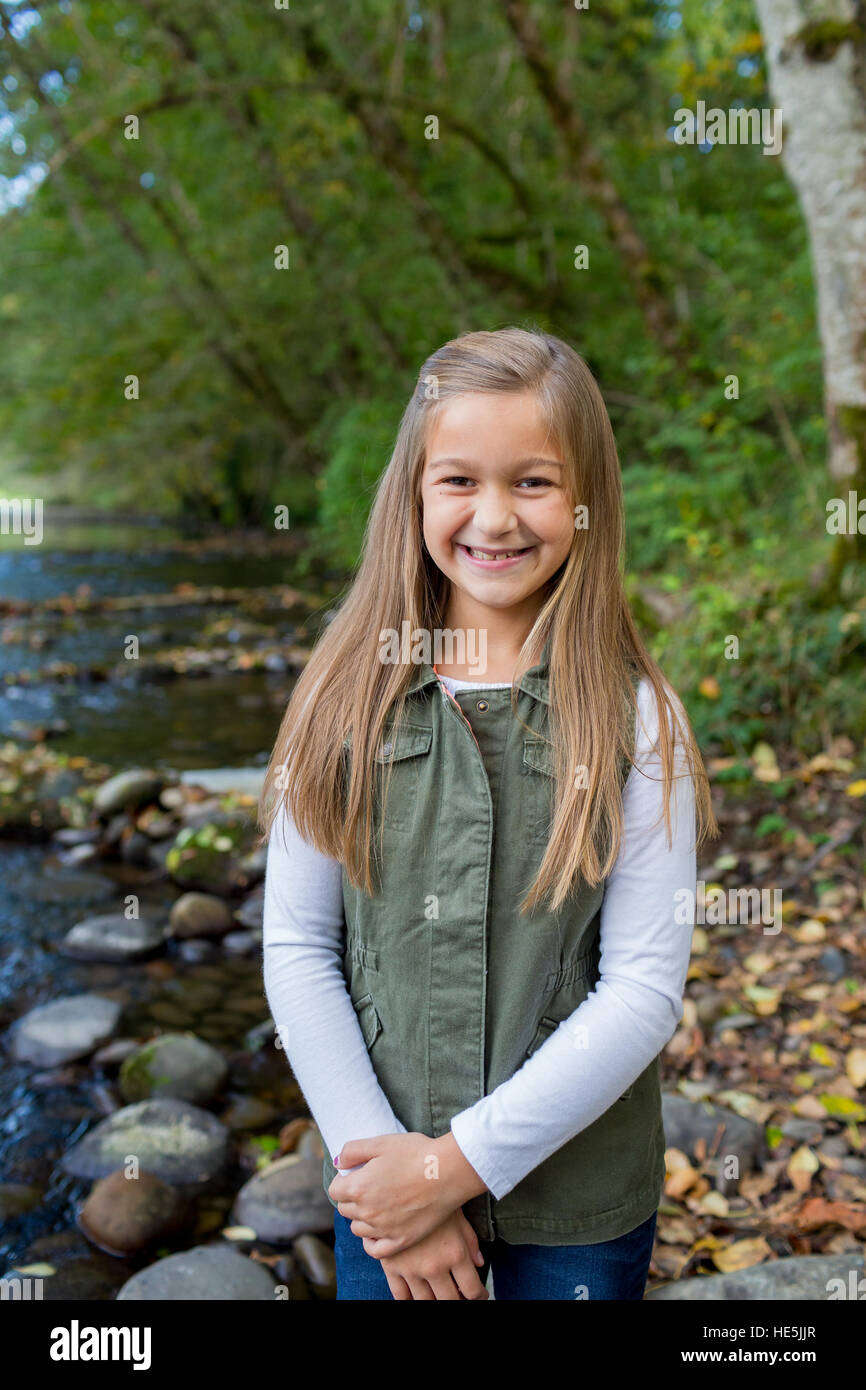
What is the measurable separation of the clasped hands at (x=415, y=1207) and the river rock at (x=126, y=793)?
4.55 metres

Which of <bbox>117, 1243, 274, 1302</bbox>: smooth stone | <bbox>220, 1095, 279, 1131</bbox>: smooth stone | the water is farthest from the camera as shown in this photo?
<bbox>220, 1095, 279, 1131</bbox>: smooth stone

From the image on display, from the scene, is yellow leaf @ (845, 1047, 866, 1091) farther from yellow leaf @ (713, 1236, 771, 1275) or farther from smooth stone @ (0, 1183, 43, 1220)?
smooth stone @ (0, 1183, 43, 1220)

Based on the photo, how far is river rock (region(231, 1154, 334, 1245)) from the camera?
8.80 feet

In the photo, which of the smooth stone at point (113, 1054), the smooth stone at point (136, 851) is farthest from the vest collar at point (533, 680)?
the smooth stone at point (136, 851)

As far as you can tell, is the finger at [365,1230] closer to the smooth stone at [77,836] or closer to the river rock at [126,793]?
the smooth stone at [77,836]

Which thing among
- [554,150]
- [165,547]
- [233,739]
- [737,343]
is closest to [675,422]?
[737,343]

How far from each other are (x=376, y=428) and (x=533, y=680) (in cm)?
1200

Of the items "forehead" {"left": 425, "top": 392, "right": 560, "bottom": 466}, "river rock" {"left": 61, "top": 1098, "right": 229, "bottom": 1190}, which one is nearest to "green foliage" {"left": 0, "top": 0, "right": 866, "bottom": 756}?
"forehead" {"left": 425, "top": 392, "right": 560, "bottom": 466}

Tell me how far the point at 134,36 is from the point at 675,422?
33.0 feet

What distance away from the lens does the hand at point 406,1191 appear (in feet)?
4.50

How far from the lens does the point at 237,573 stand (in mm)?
15766

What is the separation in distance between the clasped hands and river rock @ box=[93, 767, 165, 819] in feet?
14.9

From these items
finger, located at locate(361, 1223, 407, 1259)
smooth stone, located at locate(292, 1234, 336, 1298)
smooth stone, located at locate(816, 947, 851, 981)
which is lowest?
smooth stone, located at locate(292, 1234, 336, 1298)

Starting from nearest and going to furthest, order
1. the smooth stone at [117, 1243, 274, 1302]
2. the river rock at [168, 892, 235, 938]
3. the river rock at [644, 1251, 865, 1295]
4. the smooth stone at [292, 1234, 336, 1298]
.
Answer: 1. the river rock at [644, 1251, 865, 1295]
2. the smooth stone at [117, 1243, 274, 1302]
3. the smooth stone at [292, 1234, 336, 1298]
4. the river rock at [168, 892, 235, 938]
